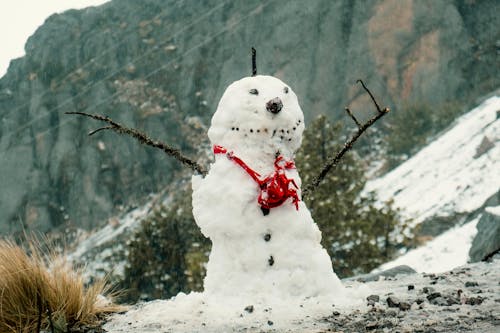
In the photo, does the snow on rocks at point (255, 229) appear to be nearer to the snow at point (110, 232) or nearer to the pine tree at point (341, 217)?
the pine tree at point (341, 217)

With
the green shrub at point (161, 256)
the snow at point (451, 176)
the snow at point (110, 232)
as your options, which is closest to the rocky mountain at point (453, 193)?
the snow at point (451, 176)

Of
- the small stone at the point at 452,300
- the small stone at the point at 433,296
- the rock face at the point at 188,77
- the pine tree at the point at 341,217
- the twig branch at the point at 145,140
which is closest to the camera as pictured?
the small stone at the point at 452,300

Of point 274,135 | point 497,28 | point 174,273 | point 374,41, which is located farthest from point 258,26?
point 274,135

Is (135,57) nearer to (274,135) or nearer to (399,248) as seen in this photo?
(399,248)

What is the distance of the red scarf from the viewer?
3.23m

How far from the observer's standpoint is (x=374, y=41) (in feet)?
112

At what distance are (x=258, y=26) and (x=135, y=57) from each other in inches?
403

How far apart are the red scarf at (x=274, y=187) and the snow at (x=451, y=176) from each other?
847cm

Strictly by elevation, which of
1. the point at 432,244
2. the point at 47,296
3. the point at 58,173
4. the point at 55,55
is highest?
the point at 55,55

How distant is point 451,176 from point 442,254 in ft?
19.6

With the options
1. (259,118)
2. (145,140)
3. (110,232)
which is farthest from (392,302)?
(110,232)

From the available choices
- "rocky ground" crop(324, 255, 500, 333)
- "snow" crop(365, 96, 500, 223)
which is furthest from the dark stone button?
"snow" crop(365, 96, 500, 223)

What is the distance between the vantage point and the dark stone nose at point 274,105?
331 centimetres

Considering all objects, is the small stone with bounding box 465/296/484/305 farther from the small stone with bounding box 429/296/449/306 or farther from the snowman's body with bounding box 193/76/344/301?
the snowman's body with bounding box 193/76/344/301
